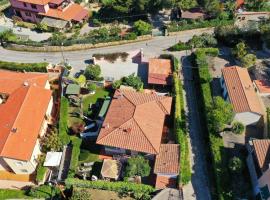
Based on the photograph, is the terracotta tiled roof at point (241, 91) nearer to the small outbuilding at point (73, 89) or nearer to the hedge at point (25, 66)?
the small outbuilding at point (73, 89)

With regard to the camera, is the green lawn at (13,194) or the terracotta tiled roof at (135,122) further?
the green lawn at (13,194)

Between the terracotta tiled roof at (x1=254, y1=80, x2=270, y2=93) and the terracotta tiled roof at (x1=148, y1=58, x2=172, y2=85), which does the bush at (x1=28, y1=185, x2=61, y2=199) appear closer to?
the terracotta tiled roof at (x1=148, y1=58, x2=172, y2=85)

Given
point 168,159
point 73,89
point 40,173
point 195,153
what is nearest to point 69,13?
point 73,89

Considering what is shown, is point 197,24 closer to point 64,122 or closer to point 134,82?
point 134,82

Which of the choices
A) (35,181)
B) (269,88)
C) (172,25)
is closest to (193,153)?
(269,88)

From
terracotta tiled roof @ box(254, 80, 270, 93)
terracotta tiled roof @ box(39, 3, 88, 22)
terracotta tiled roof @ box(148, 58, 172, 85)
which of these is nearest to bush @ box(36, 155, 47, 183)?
terracotta tiled roof @ box(148, 58, 172, 85)

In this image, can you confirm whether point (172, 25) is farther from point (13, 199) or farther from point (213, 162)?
point (13, 199)

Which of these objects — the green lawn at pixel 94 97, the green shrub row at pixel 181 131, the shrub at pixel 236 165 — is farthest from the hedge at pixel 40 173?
the shrub at pixel 236 165
